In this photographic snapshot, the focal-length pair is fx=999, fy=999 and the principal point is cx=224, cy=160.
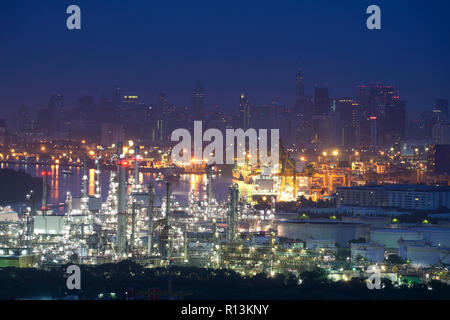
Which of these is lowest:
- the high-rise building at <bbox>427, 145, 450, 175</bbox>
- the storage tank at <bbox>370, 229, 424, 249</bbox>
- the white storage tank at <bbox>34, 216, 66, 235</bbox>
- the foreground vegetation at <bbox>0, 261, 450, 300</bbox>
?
the foreground vegetation at <bbox>0, 261, 450, 300</bbox>

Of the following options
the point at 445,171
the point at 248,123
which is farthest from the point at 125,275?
the point at 248,123

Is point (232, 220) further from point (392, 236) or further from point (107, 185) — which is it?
point (107, 185)

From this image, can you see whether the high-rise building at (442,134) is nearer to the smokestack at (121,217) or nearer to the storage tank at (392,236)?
the storage tank at (392,236)

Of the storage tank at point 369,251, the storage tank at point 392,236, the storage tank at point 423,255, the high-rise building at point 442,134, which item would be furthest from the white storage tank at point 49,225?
the high-rise building at point 442,134

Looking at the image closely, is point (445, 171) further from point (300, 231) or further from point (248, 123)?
point (300, 231)

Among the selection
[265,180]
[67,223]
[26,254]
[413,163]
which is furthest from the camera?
[413,163]

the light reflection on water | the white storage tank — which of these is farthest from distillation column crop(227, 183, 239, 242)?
the light reflection on water

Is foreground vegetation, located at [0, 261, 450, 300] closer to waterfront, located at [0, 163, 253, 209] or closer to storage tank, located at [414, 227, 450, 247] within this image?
storage tank, located at [414, 227, 450, 247]
